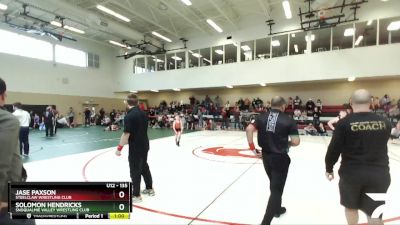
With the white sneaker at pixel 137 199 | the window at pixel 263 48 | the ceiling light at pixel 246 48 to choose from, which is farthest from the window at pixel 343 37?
the white sneaker at pixel 137 199

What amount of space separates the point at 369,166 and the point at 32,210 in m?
2.68

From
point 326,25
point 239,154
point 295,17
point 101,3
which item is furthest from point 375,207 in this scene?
point 295,17

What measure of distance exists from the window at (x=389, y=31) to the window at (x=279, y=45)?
5.80m

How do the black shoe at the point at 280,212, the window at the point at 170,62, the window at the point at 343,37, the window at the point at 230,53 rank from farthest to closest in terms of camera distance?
the window at the point at 170,62 → the window at the point at 230,53 → the window at the point at 343,37 → the black shoe at the point at 280,212

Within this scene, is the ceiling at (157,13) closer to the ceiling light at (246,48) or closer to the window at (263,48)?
the window at (263,48)

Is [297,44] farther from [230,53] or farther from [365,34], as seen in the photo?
[230,53]

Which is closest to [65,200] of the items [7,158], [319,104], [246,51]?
[7,158]

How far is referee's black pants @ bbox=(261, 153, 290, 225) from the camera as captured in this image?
2921 millimetres

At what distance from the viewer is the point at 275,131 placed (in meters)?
3.08

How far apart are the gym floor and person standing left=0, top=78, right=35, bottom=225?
6.39 feet

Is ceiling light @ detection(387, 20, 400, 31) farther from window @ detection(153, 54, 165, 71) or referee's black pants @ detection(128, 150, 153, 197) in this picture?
referee's black pants @ detection(128, 150, 153, 197)

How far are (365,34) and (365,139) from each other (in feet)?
58.4

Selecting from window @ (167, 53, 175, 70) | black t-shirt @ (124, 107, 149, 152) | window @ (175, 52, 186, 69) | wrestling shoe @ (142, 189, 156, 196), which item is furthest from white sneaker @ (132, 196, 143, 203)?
window @ (167, 53, 175, 70)

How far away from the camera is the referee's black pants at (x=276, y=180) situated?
2921 millimetres
